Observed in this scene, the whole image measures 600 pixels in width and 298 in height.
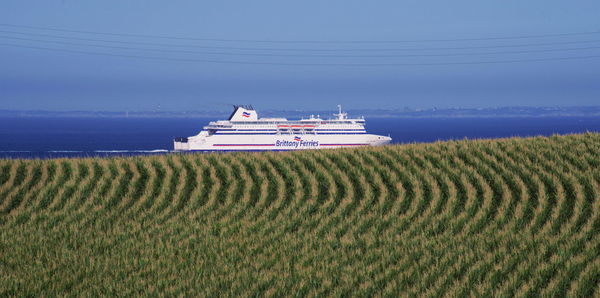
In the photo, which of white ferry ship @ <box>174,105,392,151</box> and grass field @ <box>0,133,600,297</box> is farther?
white ferry ship @ <box>174,105,392,151</box>

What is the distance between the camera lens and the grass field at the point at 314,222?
9.70 m

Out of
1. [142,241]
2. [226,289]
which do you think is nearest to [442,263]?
[226,289]

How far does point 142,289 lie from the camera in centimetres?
946

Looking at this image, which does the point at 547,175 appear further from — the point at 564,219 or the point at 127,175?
the point at 127,175

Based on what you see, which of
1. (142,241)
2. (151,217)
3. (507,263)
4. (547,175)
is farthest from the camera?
(547,175)

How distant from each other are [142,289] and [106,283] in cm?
63

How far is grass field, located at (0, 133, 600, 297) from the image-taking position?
31.8ft

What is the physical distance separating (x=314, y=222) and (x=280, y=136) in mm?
70956

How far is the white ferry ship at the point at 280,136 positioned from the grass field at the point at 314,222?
204ft

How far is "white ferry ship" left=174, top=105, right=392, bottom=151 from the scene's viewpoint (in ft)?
280

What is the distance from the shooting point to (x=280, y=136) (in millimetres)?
84875

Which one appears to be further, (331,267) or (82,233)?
(82,233)

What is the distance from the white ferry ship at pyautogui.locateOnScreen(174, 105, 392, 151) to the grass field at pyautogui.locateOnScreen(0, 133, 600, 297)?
6220 cm

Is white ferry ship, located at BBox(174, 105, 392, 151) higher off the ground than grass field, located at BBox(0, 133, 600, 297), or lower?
higher
